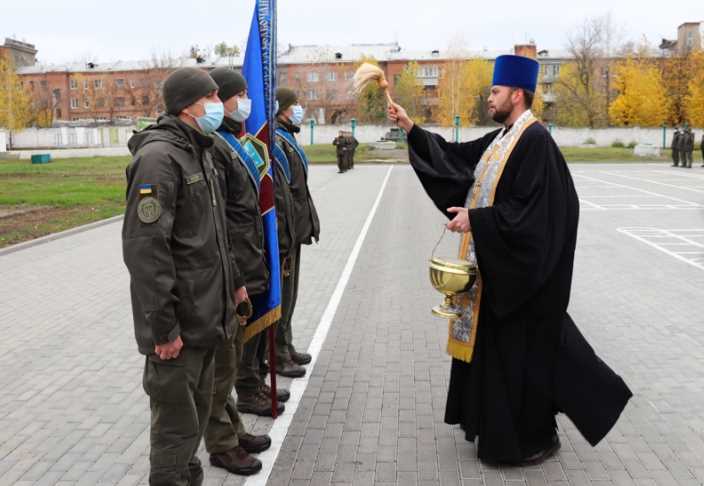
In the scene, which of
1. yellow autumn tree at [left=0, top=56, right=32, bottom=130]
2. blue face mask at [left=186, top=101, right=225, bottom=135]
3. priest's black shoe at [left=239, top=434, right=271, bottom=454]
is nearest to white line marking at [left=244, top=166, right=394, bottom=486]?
priest's black shoe at [left=239, top=434, right=271, bottom=454]

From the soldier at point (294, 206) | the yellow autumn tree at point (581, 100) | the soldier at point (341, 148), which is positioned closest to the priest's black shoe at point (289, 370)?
the soldier at point (294, 206)

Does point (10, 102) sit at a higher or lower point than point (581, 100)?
higher

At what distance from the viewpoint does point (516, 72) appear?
164 inches

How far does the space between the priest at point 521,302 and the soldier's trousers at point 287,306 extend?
1799 millimetres

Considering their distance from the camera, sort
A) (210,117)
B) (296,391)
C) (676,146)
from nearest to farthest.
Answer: (210,117) → (296,391) → (676,146)

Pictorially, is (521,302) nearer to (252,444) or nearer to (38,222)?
(252,444)

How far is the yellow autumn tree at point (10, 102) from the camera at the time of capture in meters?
72.0

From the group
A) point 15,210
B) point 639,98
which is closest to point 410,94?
point 639,98

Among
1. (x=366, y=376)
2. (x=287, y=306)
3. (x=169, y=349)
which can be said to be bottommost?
(x=366, y=376)

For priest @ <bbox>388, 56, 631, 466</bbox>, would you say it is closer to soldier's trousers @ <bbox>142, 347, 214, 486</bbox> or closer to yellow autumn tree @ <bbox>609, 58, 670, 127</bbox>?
soldier's trousers @ <bbox>142, 347, 214, 486</bbox>

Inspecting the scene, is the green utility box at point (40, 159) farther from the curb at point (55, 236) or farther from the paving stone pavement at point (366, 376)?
the paving stone pavement at point (366, 376)

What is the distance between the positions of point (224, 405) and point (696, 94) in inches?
2620

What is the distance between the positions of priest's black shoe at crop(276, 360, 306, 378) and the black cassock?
6.22 feet

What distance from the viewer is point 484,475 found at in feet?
13.7
